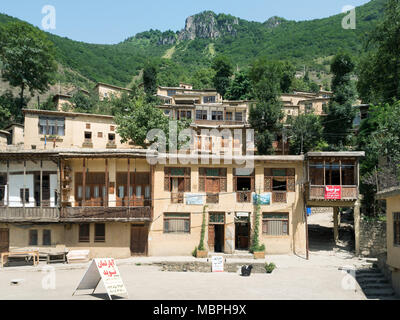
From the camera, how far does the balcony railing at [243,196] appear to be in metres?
28.5

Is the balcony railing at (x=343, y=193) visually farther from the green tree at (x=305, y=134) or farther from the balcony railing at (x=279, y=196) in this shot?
the green tree at (x=305, y=134)

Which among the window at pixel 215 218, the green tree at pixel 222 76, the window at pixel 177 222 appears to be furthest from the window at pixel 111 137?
the green tree at pixel 222 76

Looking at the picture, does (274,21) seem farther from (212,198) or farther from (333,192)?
(212,198)

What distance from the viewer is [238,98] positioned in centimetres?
7056

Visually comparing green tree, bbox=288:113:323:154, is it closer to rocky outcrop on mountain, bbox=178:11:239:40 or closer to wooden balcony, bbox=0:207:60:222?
wooden balcony, bbox=0:207:60:222

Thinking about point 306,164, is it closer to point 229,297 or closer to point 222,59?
point 229,297

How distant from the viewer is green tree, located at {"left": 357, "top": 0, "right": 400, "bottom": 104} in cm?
3794

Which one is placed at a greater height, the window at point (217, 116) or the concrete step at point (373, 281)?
the window at point (217, 116)

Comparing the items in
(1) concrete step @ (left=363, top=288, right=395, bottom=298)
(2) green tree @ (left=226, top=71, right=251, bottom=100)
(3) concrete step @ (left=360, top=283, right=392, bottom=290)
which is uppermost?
(2) green tree @ (left=226, top=71, right=251, bottom=100)

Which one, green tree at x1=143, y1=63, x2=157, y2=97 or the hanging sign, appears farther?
green tree at x1=143, y1=63, x2=157, y2=97

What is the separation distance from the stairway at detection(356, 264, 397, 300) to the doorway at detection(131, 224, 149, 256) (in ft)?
44.0

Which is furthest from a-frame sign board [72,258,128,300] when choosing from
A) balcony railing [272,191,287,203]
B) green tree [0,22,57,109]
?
green tree [0,22,57,109]

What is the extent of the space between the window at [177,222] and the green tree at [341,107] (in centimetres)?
2345
